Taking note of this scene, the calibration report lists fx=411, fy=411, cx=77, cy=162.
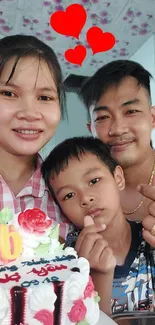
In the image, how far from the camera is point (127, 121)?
1.39 m

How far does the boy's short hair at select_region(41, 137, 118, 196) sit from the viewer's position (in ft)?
3.82

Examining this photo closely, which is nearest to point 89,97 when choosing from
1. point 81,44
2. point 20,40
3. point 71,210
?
point 20,40

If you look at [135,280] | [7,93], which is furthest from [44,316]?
[7,93]

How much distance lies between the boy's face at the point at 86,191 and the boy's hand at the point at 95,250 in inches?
4.5

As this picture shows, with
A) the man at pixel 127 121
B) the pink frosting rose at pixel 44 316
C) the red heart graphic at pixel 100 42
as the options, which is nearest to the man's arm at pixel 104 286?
the pink frosting rose at pixel 44 316

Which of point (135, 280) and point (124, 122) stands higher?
point (124, 122)

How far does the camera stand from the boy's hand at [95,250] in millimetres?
897

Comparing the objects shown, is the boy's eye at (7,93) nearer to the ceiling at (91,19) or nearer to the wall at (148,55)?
the ceiling at (91,19)

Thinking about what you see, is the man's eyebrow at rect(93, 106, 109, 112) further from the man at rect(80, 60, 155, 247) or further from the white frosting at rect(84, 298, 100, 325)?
the white frosting at rect(84, 298, 100, 325)

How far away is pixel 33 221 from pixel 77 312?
20cm

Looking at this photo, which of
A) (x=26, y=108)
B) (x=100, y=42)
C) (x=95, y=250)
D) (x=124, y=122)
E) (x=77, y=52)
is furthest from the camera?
(x=77, y=52)

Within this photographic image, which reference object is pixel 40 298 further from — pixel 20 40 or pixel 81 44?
pixel 81 44

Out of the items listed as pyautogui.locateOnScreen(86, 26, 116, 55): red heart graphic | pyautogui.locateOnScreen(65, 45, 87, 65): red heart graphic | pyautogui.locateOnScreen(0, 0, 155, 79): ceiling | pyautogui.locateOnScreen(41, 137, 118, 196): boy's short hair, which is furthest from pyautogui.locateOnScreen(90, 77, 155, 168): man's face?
pyautogui.locateOnScreen(65, 45, 87, 65): red heart graphic

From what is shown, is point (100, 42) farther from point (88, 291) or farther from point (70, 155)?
point (88, 291)
